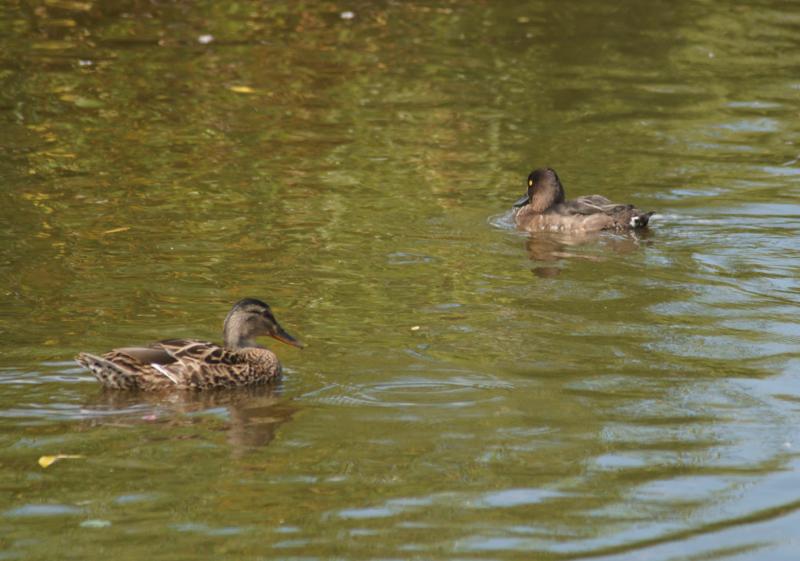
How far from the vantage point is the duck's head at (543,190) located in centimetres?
1408

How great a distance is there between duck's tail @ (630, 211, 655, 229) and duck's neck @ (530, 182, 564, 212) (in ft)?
2.56

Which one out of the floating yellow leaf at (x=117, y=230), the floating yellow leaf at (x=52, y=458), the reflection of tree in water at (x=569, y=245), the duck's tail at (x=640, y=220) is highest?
the floating yellow leaf at (x=117, y=230)

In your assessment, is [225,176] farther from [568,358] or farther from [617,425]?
[617,425]

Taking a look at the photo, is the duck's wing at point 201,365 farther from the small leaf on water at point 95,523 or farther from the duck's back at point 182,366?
the small leaf on water at point 95,523

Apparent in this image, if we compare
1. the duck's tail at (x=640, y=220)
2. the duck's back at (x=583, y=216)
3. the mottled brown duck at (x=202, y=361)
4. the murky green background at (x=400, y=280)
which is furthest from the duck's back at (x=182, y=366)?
the duck's tail at (x=640, y=220)

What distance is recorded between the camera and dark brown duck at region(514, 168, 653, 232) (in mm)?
13625

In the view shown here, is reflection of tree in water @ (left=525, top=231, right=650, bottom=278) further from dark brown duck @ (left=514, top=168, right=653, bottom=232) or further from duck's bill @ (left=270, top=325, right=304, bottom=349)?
duck's bill @ (left=270, top=325, right=304, bottom=349)

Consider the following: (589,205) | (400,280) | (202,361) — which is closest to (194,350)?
(202,361)

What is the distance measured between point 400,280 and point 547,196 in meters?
2.69

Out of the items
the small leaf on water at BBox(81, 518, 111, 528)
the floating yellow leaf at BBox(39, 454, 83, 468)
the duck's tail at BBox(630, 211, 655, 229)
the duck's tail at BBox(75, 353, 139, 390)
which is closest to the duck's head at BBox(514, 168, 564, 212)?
the duck's tail at BBox(630, 211, 655, 229)

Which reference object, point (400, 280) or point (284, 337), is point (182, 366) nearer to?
point (284, 337)

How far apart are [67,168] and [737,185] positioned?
6.44 meters

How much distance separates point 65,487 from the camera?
26.2 feet

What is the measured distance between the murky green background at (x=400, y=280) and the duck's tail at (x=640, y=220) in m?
0.14
